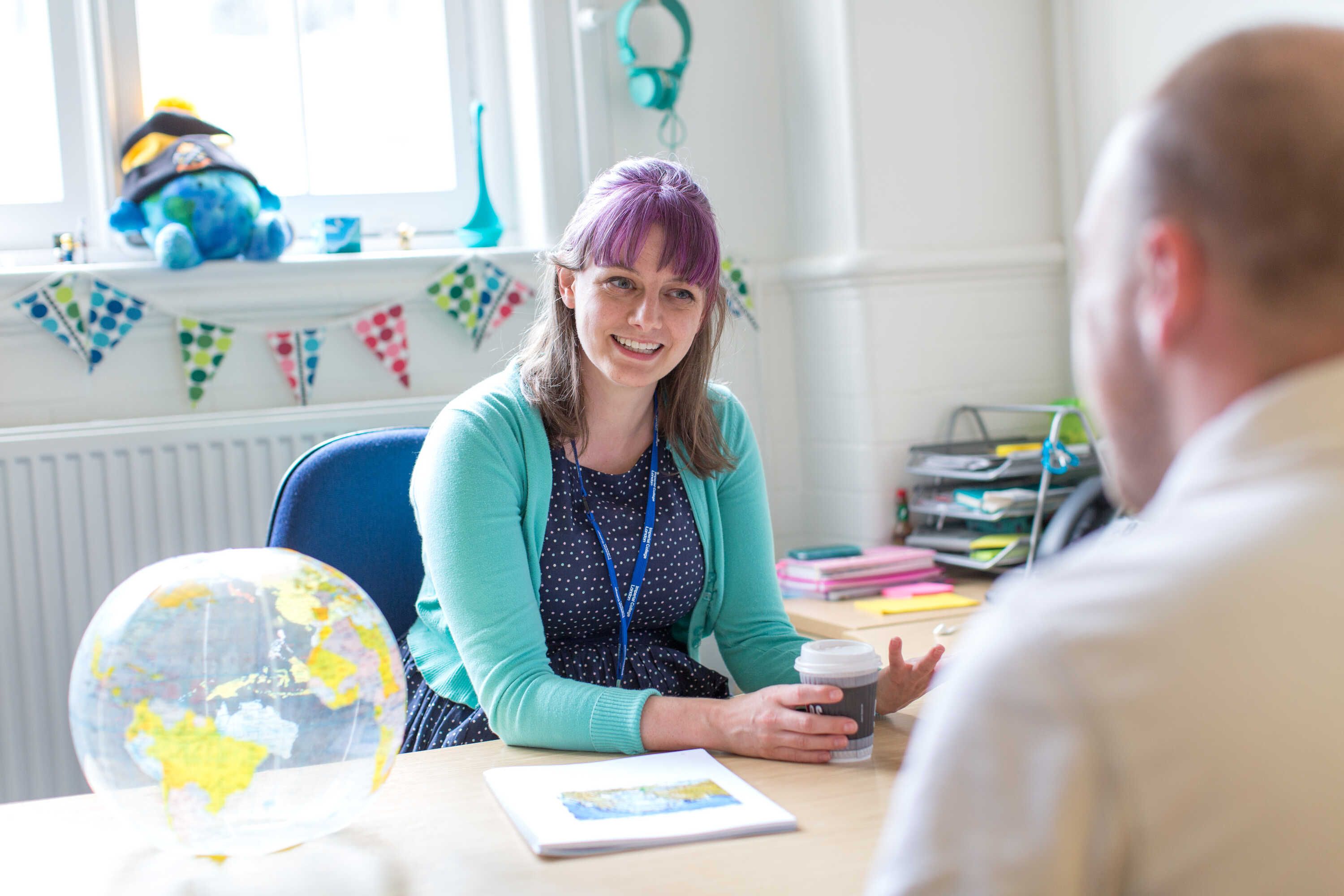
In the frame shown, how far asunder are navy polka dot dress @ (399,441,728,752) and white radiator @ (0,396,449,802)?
0.89m

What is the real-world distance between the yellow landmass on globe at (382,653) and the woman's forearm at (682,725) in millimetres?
336

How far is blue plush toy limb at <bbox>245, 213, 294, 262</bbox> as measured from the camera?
95.9 inches

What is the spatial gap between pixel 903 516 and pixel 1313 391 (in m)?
2.20

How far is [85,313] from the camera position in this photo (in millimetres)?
2377

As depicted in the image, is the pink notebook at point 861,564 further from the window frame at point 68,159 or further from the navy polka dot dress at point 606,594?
the window frame at point 68,159

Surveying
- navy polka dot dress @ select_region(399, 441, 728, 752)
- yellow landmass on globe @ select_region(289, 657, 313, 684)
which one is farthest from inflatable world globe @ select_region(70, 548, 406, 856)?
navy polka dot dress @ select_region(399, 441, 728, 752)

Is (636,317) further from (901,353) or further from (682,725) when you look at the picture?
(901,353)

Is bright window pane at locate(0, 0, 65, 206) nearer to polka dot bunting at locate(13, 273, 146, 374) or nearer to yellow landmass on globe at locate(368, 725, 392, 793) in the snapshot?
polka dot bunting at locate(13, 273, 146, 374)

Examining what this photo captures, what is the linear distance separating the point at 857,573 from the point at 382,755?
1.49 m

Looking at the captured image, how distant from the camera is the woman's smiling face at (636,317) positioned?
1.63 m

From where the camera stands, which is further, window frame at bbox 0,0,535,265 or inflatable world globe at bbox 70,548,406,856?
window frame at bbox 0,0,535,265

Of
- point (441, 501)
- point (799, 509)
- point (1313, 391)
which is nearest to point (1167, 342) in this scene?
point (1313, 391)

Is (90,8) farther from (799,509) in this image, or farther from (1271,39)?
(1271,39)

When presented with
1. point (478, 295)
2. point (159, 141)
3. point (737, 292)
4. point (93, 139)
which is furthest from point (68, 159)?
point (737, 292)
